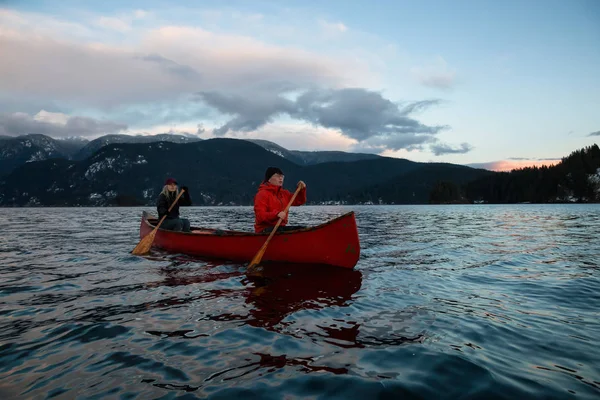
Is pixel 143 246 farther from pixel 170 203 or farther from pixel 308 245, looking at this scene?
pixel 308 245

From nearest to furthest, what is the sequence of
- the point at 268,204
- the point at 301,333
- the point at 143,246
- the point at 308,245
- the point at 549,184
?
the point at 301,333 < the point at 308,245 < the point at 268,204 < the point at 143,246 < the point at 549,184

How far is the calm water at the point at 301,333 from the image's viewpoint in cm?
368

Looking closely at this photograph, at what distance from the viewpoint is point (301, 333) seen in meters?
5.20

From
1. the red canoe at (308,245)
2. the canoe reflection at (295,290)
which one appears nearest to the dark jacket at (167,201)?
the red canoe at (308,245)

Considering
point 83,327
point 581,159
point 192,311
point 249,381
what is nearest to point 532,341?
point 249,381

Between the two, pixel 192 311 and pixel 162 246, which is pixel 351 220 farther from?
pixel 162 246

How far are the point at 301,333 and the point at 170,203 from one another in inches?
456

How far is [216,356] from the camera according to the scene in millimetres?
4426

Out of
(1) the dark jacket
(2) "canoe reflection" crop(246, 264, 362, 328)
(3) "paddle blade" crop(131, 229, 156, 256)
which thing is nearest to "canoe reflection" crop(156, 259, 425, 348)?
(2) "canoe reflection" crop(246, 264, 362, 328)

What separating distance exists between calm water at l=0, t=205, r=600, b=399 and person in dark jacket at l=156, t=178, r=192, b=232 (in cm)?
511

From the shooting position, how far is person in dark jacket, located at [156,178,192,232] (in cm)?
1484

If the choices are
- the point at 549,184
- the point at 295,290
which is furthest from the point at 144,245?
the point at 549,184

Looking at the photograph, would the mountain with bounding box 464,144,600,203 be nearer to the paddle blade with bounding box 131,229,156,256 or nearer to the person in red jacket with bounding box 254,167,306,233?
the person in red jacket with bounding box 254,167,306,233

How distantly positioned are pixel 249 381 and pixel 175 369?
0.99 m
